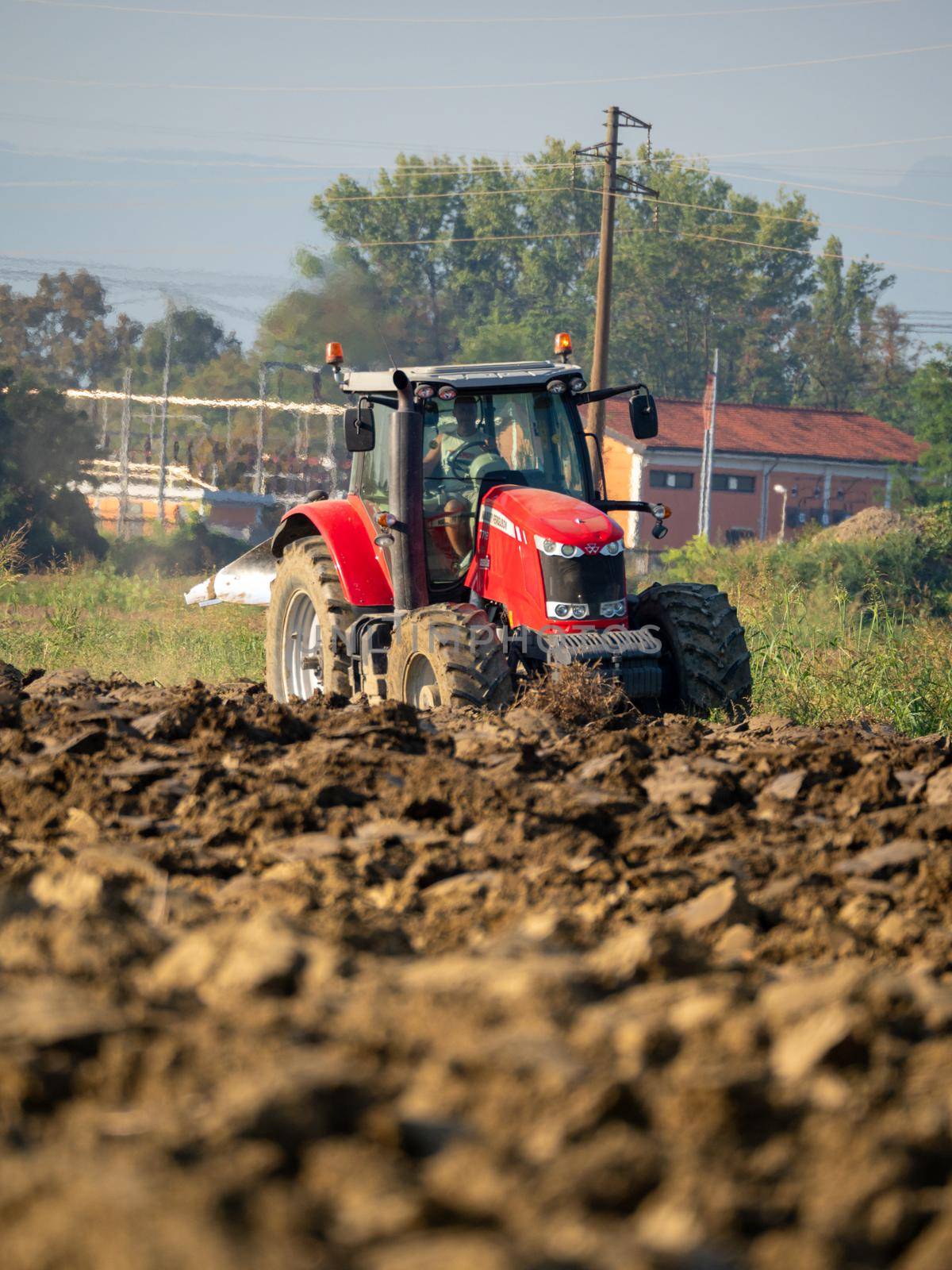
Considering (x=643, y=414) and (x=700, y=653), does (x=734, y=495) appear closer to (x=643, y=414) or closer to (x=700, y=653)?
(x=643, y=414)

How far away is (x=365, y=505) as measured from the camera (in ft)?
32.0

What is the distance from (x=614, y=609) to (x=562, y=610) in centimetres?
37

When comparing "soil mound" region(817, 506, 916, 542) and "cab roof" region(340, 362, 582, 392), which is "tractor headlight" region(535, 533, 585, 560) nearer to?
"cab roof" region(340, 362, 582, 392)

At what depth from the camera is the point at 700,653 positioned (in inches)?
328

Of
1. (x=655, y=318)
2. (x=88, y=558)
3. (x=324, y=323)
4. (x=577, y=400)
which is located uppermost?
(x=655, y=318)

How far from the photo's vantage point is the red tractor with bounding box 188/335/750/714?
318 inches

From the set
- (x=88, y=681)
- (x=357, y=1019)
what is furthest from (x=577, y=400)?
(x=357, y=1019)

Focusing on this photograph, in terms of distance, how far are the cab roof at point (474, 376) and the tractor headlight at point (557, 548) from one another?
1269 millimetres

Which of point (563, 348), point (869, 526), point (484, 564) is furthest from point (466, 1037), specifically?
point (869, 526)

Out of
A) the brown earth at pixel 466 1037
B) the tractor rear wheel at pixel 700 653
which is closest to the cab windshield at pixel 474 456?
the tractor rear wheel at pixel 700 653

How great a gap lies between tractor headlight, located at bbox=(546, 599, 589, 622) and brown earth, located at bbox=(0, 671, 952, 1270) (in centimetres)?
284

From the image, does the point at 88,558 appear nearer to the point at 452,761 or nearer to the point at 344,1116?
the point at 452,761

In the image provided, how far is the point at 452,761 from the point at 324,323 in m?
31.9

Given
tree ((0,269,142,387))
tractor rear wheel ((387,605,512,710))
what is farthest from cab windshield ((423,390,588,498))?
tree ((0,269,142,387))
